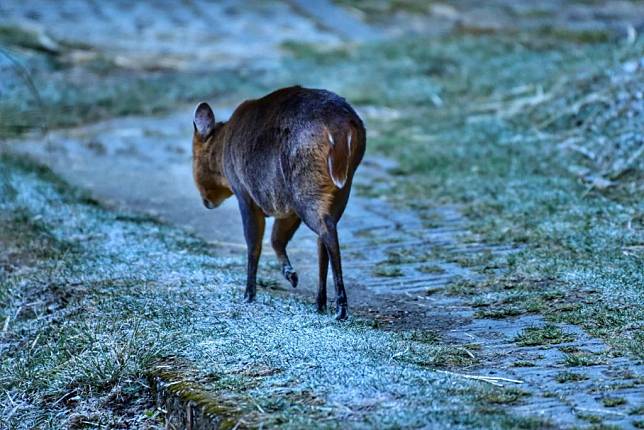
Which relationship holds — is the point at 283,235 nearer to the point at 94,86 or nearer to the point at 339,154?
the point at 339,154

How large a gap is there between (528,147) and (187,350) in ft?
17.9

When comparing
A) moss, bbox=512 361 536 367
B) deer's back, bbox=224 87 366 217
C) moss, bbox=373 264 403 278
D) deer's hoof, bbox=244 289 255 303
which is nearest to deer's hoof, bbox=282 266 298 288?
deer's hoof, bbox=244 289 255 303

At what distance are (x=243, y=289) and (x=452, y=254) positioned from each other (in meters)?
1.49

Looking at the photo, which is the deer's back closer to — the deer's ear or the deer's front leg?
the deer's front leg

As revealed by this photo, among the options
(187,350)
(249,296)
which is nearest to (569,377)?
(187,350)

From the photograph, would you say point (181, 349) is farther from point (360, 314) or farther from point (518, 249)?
point (518, 249)

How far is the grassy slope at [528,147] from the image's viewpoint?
6332 millimetres

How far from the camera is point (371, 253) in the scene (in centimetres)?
772

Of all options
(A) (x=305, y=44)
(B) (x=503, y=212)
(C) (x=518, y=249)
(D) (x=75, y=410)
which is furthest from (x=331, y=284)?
(A) (x=305, y=44)

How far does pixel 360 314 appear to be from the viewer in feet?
20.5

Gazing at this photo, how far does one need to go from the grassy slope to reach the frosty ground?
0.03m

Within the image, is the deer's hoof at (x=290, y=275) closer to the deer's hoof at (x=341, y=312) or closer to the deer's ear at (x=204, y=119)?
the deer's hoof at (x=341, y=312)

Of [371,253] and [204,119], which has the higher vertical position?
[204,119]

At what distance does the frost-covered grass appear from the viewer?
4418 millimetres
